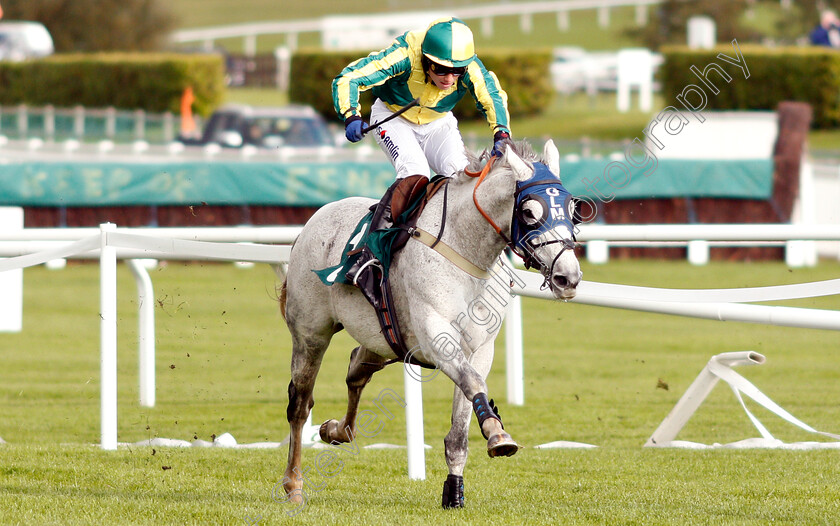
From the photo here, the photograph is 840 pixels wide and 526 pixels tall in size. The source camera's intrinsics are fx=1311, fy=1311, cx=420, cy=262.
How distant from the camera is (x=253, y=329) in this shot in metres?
13.6

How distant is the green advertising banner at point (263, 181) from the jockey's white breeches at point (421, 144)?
36.2 feet

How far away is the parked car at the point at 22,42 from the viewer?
47.2 metres

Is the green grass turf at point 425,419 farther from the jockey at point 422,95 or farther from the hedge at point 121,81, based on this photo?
the hedge at point 121,81

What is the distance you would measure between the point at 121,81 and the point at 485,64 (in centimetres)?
1140

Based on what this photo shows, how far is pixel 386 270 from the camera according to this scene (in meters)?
5.60

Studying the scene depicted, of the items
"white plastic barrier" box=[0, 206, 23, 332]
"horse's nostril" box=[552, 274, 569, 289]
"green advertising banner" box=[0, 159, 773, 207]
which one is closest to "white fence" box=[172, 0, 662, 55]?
"green advertising banner" box=[0, 159, 773, 207]

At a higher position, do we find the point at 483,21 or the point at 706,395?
the point at 706,395

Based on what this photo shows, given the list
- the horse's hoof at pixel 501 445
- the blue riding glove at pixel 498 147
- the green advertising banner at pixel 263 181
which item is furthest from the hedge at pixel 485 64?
the horse's hoof at pixel 501 445

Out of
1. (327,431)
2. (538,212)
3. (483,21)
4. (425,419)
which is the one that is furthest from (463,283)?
(483,21)

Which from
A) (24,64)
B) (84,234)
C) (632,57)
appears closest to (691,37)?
(632,57)

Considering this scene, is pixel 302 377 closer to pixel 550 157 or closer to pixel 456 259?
pixel 456 259

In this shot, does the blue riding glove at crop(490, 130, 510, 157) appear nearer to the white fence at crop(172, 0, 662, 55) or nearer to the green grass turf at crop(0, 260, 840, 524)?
the green grass turf at crop(0, 260, 840, 524)

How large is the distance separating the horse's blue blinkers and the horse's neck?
0.53ft

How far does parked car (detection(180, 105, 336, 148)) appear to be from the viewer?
25547mm
